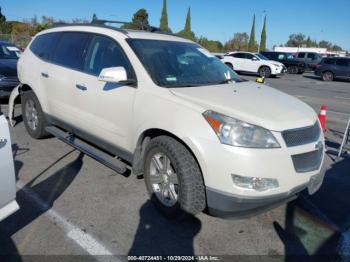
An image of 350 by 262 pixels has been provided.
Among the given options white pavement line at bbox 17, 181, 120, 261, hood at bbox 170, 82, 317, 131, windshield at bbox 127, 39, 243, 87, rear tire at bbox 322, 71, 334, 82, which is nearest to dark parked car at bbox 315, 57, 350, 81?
rear tire at bbox 322, 71, 334, 82

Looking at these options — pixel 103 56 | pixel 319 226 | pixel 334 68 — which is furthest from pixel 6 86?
pixel 334 68

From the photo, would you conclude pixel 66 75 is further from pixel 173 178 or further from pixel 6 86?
pixel 6 86

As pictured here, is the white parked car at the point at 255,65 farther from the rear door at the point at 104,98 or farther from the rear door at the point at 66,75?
the rear door at the point at 104,98

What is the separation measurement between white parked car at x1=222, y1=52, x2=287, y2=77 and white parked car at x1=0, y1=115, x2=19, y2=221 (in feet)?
75.6

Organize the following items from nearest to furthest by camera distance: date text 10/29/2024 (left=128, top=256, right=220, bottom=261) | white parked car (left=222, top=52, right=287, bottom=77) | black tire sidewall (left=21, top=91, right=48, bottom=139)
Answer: date text 10/29/2024 (left=128, top=256, right=220, bottom=261), black tire sidewall (left=21, top=91, right=48, bottom=139), white parked car (left=222, top=52, right=287, bottom=77)

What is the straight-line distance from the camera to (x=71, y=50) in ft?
15.3

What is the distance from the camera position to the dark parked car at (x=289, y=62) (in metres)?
29.9

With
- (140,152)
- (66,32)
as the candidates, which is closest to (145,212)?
(140,152)

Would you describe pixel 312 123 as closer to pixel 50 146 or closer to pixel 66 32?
pixel 66 32

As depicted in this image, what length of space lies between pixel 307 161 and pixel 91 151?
2.56 metres

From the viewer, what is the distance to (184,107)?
3.10 meters

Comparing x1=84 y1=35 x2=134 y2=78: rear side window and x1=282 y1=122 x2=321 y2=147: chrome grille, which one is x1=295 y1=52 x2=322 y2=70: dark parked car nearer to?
x1=84 y1=35 x2=134 y2=78: rear side window

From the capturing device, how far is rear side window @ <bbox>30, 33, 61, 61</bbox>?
512cm

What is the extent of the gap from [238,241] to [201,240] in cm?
35
